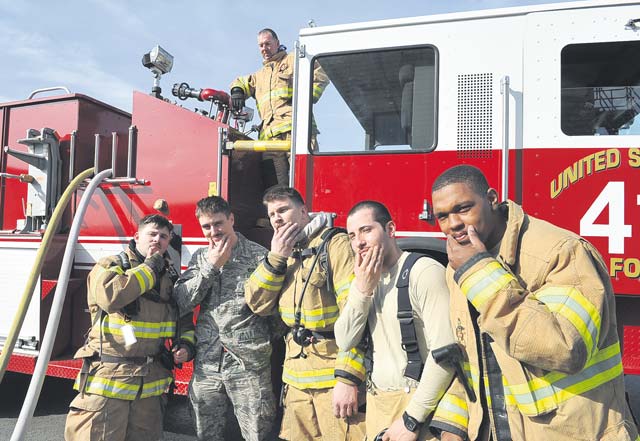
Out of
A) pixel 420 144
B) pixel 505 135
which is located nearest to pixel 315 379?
pixel 420 144

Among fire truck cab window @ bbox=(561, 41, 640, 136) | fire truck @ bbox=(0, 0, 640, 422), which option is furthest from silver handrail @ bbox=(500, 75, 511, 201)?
fire truck cab window @ bbox=(561, 41, 640, 136)

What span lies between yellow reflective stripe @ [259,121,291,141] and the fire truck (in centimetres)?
16

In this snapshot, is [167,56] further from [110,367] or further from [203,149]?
[110,367]

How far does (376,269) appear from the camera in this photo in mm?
1906

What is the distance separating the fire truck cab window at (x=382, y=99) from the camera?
3217 millimetres

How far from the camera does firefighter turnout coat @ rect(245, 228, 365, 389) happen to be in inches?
92.4

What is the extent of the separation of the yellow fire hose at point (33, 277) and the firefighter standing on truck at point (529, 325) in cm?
315

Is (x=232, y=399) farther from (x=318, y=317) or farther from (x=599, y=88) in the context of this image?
(x=599, y=88)

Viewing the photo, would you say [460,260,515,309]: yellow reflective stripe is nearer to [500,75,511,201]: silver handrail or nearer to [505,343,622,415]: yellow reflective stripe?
[505,343,622,415]: yellow reflective stripe

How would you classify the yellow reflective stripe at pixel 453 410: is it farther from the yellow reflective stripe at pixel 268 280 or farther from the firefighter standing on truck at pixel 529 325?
the yellow reflective stripe at pixel 268 280

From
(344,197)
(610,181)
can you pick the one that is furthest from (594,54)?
(344,197)

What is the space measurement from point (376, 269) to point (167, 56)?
3.29 meters

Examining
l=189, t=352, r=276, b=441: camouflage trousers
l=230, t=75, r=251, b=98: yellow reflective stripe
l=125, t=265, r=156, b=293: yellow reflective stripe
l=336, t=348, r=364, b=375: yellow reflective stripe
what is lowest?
l=189, t=352, r=276, b=441: camouflage trousers

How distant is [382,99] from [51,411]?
3971 mm
